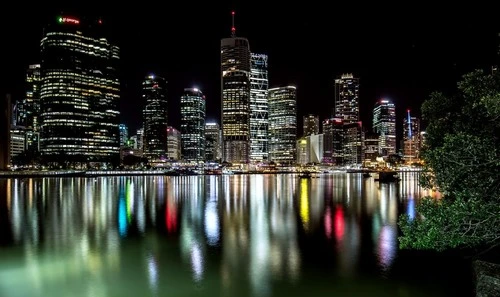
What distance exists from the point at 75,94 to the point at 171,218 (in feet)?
492

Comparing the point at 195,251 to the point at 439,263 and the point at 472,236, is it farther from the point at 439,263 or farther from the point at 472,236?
the point at 472,236

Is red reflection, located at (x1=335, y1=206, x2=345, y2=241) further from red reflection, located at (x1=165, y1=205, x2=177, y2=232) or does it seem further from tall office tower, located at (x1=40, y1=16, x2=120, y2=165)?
tall office tower, located at (x1=40, y1=16, x2=120, y2=165)

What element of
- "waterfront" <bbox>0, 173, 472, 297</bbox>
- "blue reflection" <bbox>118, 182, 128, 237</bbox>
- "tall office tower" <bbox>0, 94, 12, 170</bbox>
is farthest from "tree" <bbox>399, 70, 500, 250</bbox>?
"tall office tower" <bbox>0, 94, 12, 170</bbox>

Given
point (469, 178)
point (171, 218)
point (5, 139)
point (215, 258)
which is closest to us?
point (469, 178)

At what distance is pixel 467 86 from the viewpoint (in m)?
10.8

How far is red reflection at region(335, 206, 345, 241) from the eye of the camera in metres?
27.1

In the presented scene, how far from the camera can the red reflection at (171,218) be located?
30094mm

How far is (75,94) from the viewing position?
16775 centimetres

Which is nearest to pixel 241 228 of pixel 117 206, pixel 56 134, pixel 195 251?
pixel 195 251

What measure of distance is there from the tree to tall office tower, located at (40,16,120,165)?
17347 centimetres

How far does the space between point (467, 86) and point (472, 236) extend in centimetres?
381

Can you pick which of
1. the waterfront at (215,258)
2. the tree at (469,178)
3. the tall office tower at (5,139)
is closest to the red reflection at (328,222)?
the waterfront at (215,258)

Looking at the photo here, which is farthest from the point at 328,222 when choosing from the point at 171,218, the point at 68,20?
the point at 68,20

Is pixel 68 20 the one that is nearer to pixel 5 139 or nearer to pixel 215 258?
pixel 5 139
